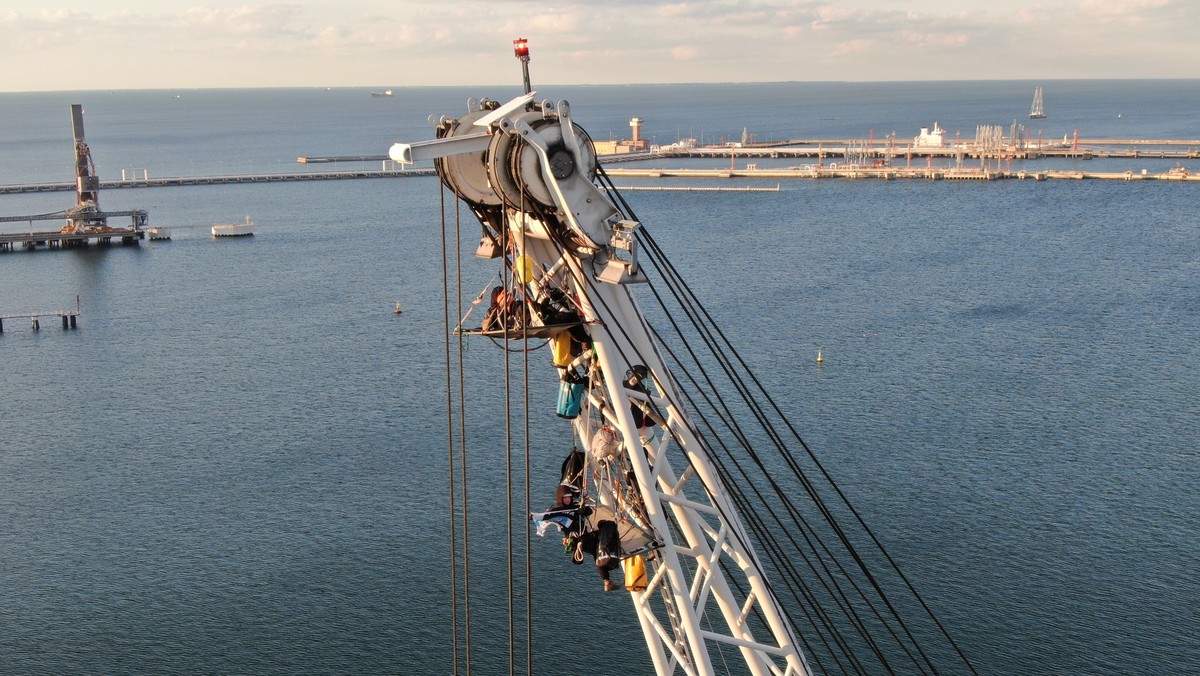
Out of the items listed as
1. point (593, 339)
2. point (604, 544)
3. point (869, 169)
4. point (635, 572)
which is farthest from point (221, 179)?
point (604, 544)

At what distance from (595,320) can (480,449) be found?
39.6 metres

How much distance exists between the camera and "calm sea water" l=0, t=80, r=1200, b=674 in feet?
126

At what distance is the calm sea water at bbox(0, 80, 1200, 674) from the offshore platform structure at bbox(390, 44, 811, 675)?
20025mm

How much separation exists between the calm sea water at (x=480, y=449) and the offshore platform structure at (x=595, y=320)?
65.7ft

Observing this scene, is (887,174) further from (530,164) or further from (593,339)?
(530,164)

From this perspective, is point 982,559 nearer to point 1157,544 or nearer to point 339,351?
point 1157,544

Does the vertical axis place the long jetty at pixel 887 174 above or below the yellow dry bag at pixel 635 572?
above

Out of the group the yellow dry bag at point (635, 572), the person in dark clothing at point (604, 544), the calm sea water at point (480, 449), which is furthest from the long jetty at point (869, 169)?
the person in dark clothing at point (604, 544)

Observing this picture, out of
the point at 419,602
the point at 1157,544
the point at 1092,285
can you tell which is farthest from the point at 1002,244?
the point at 419,602

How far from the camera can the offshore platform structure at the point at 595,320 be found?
577 inches

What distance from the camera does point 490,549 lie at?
146 ft

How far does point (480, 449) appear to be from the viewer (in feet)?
179

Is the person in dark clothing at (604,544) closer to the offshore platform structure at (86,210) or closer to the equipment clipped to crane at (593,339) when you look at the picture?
the equipment clipped to crane at (593,339)

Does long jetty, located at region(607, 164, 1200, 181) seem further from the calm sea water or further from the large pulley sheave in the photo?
the large pulley sheave
